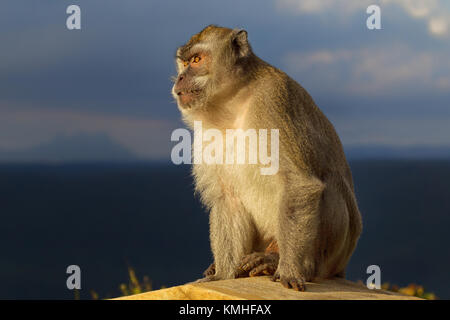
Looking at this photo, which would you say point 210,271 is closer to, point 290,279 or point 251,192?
point 251,192

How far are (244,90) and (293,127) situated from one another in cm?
91

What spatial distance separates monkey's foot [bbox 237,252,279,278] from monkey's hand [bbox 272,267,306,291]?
0.50m

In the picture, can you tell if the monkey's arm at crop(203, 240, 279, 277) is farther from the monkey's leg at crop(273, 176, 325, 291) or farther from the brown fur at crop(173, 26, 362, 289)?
the monkey's leg at crop(273, 176, 325, 291)

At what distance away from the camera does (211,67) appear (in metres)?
7.52


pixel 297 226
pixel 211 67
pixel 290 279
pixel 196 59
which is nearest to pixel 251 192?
pixel 297 226

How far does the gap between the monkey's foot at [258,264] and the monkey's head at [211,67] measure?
7.56 ft

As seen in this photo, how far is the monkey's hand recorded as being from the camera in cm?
661

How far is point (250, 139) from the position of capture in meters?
7.28

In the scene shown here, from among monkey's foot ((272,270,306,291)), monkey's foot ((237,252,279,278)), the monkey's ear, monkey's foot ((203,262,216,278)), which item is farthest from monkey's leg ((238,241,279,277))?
the monkey's ear

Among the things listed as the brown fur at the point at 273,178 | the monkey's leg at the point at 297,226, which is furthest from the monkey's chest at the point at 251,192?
the monkey's leg at the point at 297,226

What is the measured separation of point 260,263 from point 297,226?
101cm

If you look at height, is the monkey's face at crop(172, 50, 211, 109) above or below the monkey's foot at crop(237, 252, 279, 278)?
above
